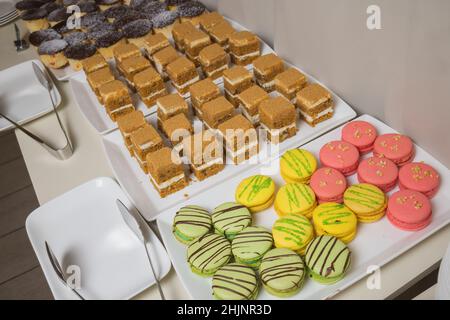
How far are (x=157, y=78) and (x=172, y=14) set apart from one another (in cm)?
52

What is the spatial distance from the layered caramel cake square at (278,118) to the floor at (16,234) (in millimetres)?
1357

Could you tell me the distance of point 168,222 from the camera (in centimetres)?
142

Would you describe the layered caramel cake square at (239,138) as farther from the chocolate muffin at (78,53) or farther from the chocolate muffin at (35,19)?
the chocolate muffin at (35,19)

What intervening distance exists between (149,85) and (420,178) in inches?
42.3

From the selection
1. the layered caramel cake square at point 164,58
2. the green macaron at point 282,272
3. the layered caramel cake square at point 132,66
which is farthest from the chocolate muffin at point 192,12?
the green macaron at point 282,272

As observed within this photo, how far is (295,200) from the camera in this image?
1.35 m

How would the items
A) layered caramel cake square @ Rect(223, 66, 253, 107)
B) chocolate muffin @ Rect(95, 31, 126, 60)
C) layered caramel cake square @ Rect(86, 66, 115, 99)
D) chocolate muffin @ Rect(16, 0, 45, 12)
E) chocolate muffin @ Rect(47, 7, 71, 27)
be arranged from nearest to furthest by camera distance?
layered caramel cake square @ Rect(223, 66, 253, 107) → layered caramel cake square @ Rect(86, 66, 115, 99) → chocolate muffin @ Rect(95, 31, 126, 60) → chocolate muffin @ Rect(47, 7, 71, 27) → chocolate muffin @ Rect(16, 0, 45, 12)

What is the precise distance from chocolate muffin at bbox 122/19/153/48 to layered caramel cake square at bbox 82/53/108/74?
0.78ft

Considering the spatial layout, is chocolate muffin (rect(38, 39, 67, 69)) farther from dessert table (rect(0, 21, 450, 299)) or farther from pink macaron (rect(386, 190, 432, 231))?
pink macaron (rect(386, 190, 432, 231))

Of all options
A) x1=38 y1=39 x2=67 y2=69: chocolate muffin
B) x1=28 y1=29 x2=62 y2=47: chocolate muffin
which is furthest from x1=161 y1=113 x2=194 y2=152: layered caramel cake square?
x1=28 y1=29 x2=62 y2=47: chocolate muffin

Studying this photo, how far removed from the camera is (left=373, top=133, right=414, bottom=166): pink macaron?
141 cm

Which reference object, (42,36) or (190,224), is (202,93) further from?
(42,36)

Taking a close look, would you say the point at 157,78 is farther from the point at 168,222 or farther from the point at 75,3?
the point at 75,3
